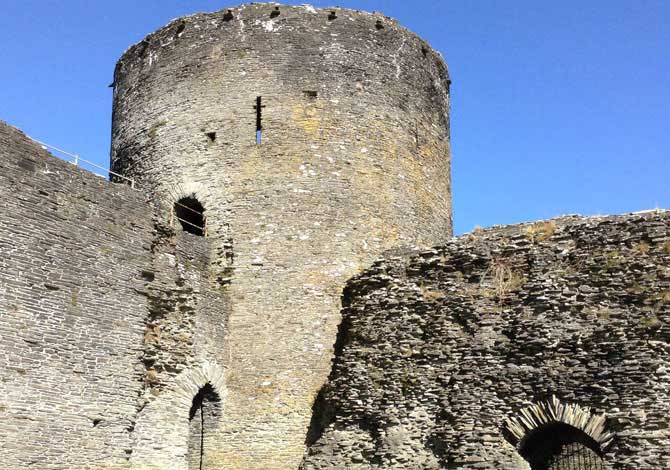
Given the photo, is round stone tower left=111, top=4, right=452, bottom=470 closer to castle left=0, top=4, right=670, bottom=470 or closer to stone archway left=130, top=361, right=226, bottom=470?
castle left=0, top=4, right=670, bottom=470

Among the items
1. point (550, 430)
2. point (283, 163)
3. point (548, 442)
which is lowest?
point (548, 442)

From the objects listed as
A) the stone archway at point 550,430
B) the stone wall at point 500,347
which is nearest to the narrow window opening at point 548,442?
the stone archway at point 550,430

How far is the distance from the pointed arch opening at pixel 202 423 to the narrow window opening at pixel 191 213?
122 inches

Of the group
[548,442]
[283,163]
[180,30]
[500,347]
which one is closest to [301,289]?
[283,163]

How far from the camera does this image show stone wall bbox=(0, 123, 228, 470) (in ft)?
40.1

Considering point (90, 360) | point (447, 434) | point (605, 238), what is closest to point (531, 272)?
point (605, 238)

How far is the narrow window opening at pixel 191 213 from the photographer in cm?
1658

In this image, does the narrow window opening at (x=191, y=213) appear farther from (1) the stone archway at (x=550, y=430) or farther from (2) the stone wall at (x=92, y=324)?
(1) the stone archway at (x=550, y=430)

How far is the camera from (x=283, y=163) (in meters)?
16.3

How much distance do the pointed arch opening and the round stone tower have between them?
7.7 inches

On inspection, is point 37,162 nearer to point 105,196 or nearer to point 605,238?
point 105,196

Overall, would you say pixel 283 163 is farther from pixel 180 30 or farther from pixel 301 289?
pixel 180 30

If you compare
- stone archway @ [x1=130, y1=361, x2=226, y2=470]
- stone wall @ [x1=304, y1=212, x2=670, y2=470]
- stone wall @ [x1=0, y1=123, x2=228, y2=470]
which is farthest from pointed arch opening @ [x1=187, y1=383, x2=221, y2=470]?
stone wall @ [x1=304, y1=212, x2=670, y2=470]

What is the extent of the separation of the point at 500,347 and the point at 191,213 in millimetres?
7018
